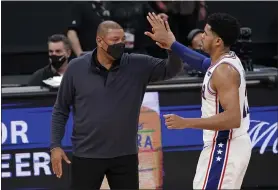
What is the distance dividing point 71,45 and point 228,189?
3947 mm

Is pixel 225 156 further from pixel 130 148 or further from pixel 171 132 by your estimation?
pixel 171 132

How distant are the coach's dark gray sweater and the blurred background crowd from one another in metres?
1.94

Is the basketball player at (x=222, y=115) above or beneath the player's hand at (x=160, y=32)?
beneath

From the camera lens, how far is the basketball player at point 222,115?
14.4 feet

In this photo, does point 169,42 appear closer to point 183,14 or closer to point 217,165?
point 217,165

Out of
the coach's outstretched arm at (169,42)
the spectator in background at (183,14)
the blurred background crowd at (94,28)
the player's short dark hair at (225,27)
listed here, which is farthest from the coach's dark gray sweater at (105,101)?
the spectator in background at (183,14)

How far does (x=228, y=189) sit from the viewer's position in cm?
457

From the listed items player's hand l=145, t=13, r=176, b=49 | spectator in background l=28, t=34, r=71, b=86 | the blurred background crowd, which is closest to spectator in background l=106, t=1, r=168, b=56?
the blurred background crowd

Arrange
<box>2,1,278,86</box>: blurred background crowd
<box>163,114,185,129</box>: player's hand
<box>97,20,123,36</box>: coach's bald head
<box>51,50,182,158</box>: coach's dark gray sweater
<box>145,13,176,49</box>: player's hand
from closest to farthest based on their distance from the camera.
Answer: <box>163,114,185,129</box>: player's hand → <box>145,13,176,49</box>: player's hand → <box>51,50,182,158</box>: coach's dark gray sweater → <box>97,20,123,36</box>: coach's bald head → <box>2,1,278,86</box>: blurred background crowd

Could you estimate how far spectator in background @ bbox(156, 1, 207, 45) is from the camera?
27.2 feet

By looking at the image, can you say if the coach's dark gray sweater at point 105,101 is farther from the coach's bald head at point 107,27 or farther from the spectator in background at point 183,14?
the spectator in background at point 183,14

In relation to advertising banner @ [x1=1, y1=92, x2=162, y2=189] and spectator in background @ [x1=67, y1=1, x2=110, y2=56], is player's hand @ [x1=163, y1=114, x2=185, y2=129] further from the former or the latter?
spectator in background @ [x1=67, y1=1, x2=110, y2=56]

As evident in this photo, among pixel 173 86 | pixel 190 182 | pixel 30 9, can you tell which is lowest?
pixel 190 182

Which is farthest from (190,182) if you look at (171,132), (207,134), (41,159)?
(207,134)
